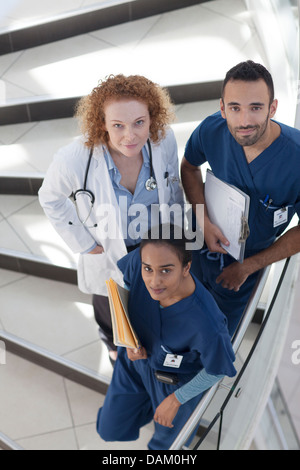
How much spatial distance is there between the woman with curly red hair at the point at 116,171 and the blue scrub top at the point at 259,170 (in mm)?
171

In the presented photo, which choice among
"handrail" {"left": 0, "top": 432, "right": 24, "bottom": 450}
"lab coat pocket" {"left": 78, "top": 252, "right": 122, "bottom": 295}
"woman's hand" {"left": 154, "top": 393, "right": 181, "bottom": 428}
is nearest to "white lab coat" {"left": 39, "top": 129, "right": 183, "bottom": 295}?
"lab coat pocket" {"left": 78, "top": 252, "right": 122, "bottom": 295}

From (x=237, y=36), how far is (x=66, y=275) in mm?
1809

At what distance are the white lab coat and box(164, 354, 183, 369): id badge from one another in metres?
0.48

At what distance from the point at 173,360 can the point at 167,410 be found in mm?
182

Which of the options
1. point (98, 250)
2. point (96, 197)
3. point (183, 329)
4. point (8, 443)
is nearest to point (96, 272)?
point (98, 250)

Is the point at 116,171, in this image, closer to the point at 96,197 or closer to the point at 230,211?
the point at 96,197

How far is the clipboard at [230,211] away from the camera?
1.47m

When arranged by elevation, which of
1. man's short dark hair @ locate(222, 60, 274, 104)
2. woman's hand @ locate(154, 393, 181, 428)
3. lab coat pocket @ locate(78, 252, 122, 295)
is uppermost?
man's short dark hair @ locate(222, 60, 274, 104)

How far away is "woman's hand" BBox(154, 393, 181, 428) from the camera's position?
5.07ft

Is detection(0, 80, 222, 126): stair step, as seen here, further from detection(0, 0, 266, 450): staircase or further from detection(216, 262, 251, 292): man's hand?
detection(216, 262, 251, 292): man's hand

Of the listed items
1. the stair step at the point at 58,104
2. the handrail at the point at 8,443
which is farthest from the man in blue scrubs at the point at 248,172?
the handrail at the point at 8,443

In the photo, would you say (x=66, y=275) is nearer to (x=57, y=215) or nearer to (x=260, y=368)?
(x=57, y=215)

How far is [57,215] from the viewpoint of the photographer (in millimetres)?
1851

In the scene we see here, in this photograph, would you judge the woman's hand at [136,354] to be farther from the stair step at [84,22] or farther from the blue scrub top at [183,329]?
the stair step at [84,22]
